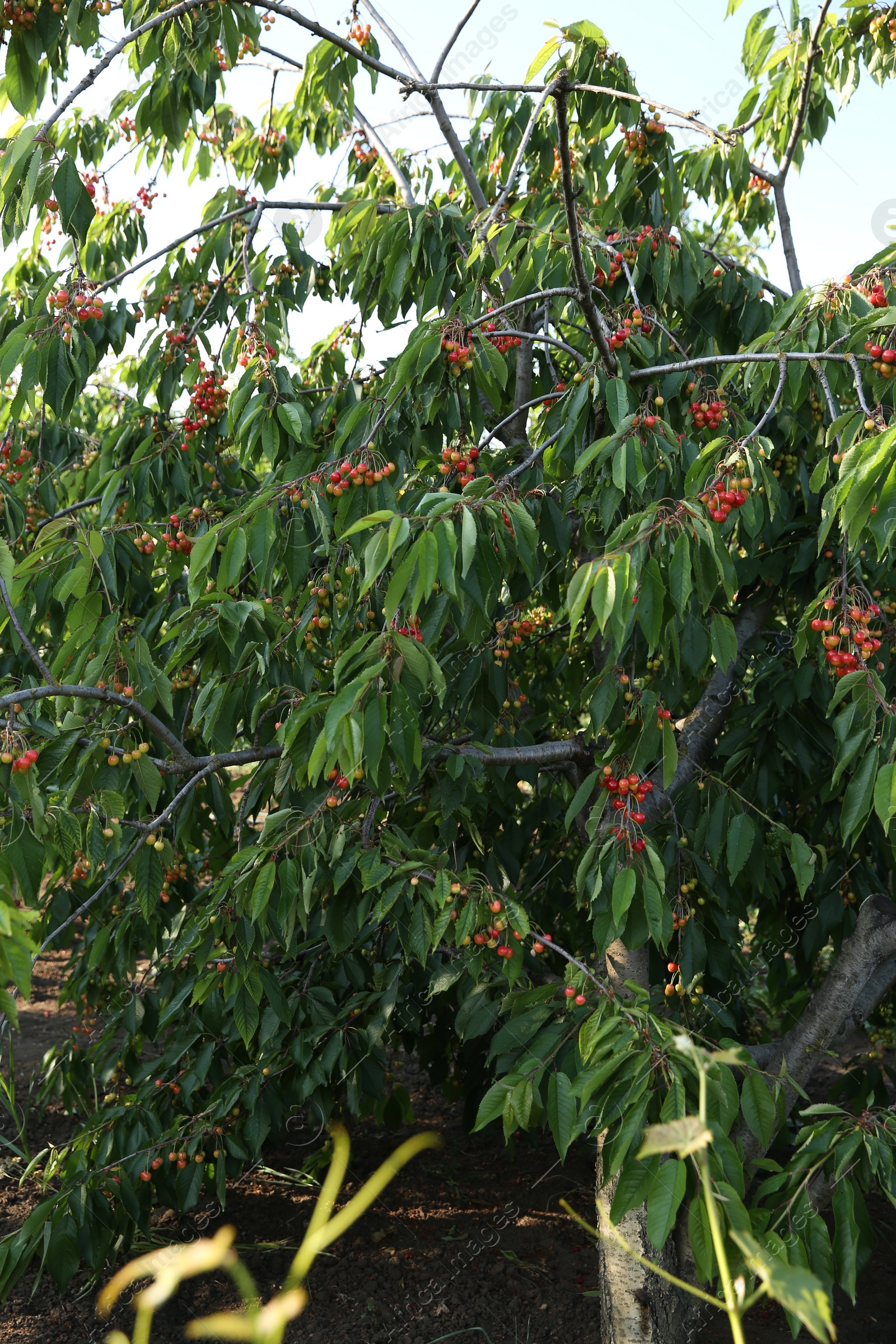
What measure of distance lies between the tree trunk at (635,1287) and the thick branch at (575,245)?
152cm

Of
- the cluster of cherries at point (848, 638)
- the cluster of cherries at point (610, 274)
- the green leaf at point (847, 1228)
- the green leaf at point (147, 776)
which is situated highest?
A: the cluster of cherries at point (610, 274)

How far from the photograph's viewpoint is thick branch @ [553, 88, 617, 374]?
182 cm

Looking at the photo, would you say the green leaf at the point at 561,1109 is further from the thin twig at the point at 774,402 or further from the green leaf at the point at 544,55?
the green leaf at the point at 544,55

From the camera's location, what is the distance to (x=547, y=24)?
2283 mm

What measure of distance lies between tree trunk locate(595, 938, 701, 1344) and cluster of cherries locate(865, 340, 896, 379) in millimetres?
1580

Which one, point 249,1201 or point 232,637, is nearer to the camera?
point 232,637

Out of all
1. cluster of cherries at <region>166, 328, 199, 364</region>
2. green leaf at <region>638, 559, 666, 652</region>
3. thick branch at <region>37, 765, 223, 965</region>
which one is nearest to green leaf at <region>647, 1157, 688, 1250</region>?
green leaf at <region>638, 559, 666, 652</region>

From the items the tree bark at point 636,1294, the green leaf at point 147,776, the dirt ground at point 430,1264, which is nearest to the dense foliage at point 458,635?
the green leaf at point 147,776

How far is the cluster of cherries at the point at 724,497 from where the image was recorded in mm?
1747

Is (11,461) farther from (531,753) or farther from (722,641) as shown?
(722,641)

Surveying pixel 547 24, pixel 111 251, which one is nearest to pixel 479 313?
pixel 547 24

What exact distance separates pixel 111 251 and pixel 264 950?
10.4 feet

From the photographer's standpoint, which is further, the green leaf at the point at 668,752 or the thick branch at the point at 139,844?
the thick branch at the point at 139,844

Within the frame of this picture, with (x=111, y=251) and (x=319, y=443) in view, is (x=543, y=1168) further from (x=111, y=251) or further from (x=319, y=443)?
(x=111, y=251)
